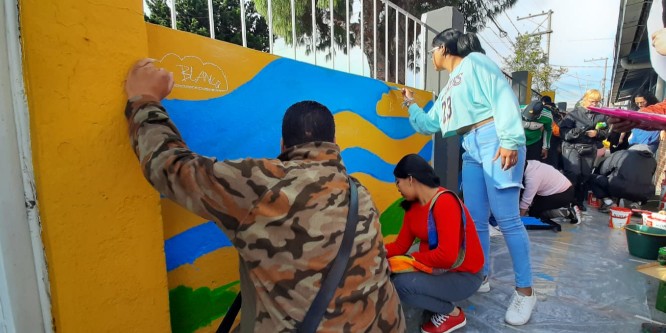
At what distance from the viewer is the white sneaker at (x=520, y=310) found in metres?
2.08

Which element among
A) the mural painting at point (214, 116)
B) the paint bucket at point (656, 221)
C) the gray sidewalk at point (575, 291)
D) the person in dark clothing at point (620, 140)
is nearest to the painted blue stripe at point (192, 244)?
the mural painting at point (214, 116)

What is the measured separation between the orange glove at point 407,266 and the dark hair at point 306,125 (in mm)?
1073

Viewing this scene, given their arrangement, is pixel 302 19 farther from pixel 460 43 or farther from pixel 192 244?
pixel 192 244

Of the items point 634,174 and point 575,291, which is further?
point 634,174

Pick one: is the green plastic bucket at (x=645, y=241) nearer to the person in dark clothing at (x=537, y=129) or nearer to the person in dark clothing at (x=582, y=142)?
the person in dark clothing at (x=537, y=129)

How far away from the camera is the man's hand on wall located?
1210mm

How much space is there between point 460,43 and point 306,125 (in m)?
1.54

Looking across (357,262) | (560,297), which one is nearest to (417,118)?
(560,297)

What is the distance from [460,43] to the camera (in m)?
2.28

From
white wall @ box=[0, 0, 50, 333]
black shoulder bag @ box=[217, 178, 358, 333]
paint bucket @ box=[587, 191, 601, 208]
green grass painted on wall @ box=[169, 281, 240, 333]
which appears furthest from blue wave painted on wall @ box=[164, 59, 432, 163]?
paint bucket @ box=[587, 191, 601, 208]

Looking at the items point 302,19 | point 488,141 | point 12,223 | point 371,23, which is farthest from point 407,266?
point 371,23

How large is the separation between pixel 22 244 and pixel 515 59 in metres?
22.0

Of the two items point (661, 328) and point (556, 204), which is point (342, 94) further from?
point (556, 204)

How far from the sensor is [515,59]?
63.5 ft
